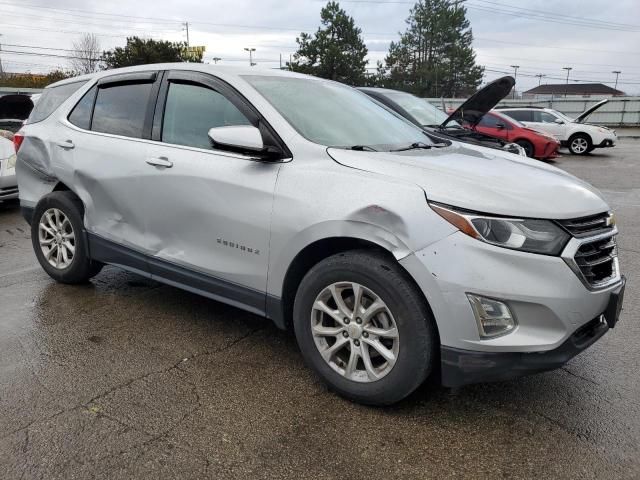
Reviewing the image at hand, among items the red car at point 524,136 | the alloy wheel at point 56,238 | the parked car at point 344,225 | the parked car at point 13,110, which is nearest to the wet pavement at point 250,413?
the parked car at point 344,225

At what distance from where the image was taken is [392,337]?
2.58 meters

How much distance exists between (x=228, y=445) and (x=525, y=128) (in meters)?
14.1

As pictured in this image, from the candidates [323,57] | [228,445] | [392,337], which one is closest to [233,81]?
[392,337]

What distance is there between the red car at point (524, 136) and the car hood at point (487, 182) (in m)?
12.1

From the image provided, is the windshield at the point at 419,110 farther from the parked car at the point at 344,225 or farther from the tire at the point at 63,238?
the tire at the point at 63,238

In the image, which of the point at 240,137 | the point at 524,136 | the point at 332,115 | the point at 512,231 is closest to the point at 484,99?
the point at 332,115

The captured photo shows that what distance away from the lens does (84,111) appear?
13.7ft

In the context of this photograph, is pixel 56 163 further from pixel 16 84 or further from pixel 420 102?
pixel 16 84

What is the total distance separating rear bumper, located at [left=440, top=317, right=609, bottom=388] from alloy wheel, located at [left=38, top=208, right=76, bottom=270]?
317cm

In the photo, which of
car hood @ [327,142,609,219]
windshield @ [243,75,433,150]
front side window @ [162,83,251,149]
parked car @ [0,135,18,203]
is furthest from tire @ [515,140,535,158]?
front side window @ [162,83,251,149]

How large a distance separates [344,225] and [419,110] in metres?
6.77

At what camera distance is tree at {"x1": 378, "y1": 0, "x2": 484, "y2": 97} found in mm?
58938

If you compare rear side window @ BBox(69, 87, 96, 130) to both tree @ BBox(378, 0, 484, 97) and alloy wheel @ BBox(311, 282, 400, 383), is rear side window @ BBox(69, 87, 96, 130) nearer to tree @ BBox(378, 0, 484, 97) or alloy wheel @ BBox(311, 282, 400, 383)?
alloy wheel @ BBox(311, 282, 400, 383)

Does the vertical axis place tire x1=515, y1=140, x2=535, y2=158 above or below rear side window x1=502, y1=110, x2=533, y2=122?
below
